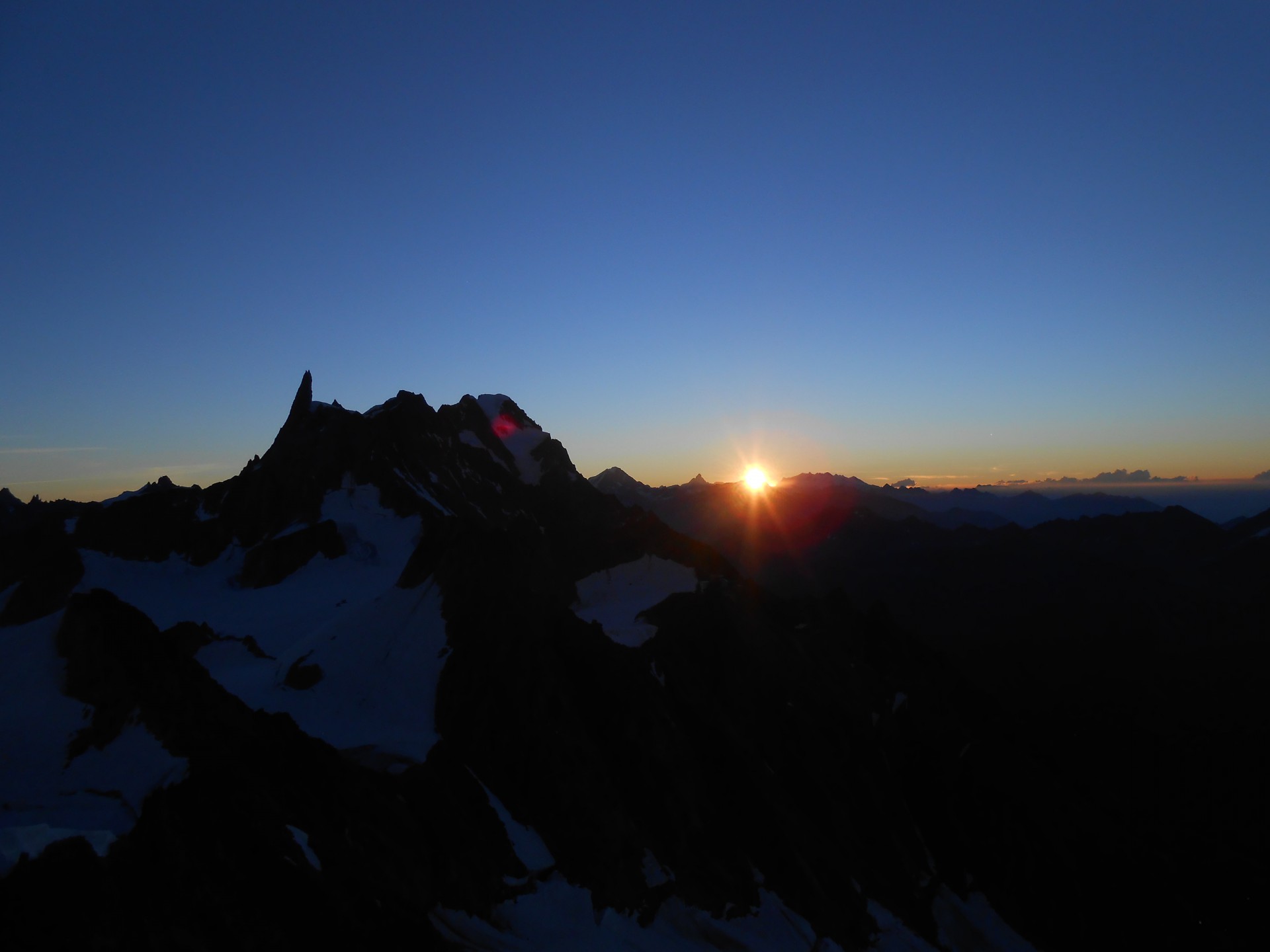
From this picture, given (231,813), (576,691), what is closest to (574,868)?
(576,691)

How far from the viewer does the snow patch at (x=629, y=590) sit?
239 ft

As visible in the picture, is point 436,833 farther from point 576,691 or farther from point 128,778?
point 576,691

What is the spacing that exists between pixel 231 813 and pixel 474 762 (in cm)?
2076

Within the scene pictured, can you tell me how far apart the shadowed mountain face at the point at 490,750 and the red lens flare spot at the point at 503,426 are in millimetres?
7686

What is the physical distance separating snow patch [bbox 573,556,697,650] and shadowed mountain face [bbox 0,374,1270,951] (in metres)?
0.40

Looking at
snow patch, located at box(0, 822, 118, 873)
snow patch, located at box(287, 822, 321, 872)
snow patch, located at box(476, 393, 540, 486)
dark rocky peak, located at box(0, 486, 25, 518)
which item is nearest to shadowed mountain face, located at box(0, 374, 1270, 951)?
snow patch, located at box(0, 822, 118, 873)

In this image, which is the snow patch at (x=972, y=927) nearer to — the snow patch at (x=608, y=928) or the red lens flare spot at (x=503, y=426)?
the snow patch at (x=608, y=928)

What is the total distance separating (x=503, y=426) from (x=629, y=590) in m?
59.2

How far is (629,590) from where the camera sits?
79125 mm

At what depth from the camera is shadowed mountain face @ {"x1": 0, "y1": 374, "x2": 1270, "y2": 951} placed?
86.2 ft

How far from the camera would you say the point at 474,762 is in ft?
149

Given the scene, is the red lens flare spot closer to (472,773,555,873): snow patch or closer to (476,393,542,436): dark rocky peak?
(476,393,542,436): dark rocky peak

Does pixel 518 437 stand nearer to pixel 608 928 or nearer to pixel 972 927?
pixel 972 927

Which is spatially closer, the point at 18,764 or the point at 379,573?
the point at 18,764
